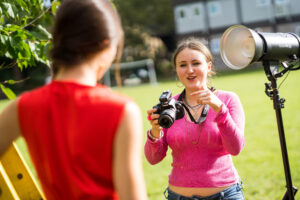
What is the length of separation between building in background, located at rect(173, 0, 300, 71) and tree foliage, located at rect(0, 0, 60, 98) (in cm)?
2636

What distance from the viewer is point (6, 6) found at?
6.95ft

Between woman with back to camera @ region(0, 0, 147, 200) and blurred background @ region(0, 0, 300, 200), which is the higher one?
woman with back to camera @ region(0, 0, 147, 200)

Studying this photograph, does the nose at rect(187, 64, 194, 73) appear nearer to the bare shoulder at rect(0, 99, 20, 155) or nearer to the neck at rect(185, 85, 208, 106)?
the neck at rect(185, 85, 208, 106)

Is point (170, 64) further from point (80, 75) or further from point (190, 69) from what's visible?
point (80, 75)

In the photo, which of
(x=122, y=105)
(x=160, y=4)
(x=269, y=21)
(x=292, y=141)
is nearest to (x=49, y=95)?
(x=122, y=105)

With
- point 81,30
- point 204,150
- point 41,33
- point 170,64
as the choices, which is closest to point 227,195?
point 204,150

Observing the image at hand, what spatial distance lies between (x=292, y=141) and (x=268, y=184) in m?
2.02

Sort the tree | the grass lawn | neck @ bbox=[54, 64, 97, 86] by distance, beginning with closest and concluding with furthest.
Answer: neck @ bbox=[54, 64, 97, 86] → the grass lawn → the tree

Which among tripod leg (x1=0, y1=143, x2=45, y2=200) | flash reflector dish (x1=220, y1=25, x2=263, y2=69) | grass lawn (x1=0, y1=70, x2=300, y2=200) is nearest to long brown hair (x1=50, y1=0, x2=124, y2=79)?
tripod leg (x1=0, y1=143, x2=45, y2=200)

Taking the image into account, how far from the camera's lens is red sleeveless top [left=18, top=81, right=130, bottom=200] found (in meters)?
1.12

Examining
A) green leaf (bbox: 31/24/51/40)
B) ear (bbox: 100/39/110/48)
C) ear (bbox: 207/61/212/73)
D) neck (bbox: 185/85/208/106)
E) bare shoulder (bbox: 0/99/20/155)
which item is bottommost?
neck (bbox: 185/85/208/106)

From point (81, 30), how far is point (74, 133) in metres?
0.35

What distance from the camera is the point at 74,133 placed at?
1.13 m

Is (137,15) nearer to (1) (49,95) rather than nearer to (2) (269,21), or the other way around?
(2) (269,21)
